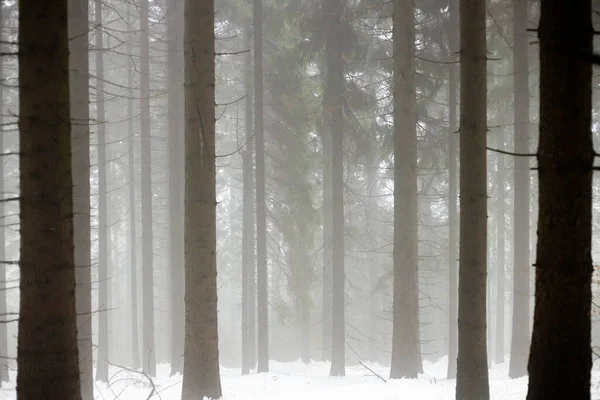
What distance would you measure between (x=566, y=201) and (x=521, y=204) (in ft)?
36.4

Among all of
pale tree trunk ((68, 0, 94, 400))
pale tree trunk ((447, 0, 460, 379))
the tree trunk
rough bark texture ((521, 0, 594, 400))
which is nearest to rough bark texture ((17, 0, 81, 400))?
rough bark texture ((521, 0, 594, 400))

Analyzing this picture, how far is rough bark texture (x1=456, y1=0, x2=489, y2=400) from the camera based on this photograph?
892cm

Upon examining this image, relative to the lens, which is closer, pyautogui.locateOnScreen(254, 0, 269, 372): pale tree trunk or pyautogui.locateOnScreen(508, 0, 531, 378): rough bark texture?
pyautogui.locateOnScreen(508, 0, 531, 378): rough bark texture

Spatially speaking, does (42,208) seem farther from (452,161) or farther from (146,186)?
(146,186)

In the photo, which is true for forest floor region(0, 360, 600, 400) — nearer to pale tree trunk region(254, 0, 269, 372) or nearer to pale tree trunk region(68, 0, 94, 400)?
pale tree trunk region(68, 0, 94, 400)

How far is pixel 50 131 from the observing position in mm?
5320

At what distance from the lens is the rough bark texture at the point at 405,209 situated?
46.1 feet

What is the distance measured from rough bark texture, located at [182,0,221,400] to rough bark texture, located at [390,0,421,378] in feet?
19.6

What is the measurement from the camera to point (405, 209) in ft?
46.1

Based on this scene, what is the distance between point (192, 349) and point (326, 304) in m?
16.8

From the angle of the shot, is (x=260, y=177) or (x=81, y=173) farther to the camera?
(x=260, y=177)

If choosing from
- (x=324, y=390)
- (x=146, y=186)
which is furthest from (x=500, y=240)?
(x=324, y=390)

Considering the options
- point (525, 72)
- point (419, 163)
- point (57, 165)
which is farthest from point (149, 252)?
point (57, 165)

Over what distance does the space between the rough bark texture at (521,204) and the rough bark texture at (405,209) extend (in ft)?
10.0
